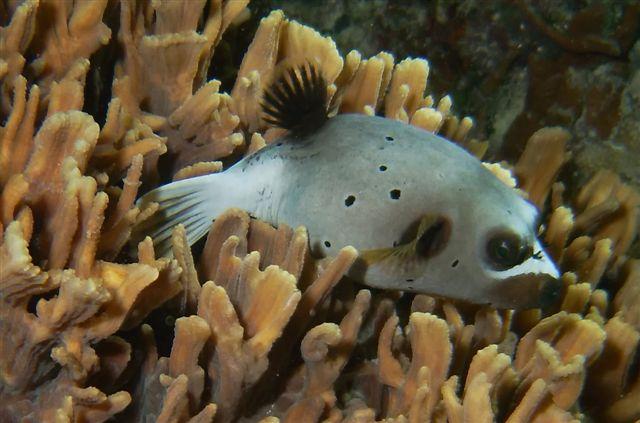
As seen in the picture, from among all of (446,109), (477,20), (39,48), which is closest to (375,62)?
(446,109)

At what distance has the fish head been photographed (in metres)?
1.98

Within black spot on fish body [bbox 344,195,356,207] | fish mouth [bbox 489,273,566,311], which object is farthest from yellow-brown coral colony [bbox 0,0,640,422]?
black spot on fish body [bbox 344,195,356,207]

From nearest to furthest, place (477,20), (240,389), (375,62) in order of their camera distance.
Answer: (240,389) < (375,62) < (477,20)

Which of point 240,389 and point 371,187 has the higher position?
point 371,187

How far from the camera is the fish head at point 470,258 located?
198 centimetres

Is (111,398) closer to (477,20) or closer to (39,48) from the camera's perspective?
(39,48)

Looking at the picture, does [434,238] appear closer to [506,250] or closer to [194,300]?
[506,250]

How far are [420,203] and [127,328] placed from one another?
1.08 metres

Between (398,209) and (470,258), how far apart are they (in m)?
0.31

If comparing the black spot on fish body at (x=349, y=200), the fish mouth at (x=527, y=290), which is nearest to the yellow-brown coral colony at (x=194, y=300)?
the fish mouth at (x=527, y=290)

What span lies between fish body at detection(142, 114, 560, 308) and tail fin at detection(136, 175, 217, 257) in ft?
0.06

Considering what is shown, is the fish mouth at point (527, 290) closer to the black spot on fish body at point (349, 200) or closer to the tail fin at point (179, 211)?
the black spot on fish body at point (349, 200)

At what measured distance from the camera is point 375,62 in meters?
2.91

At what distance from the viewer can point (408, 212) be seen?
2012mm
